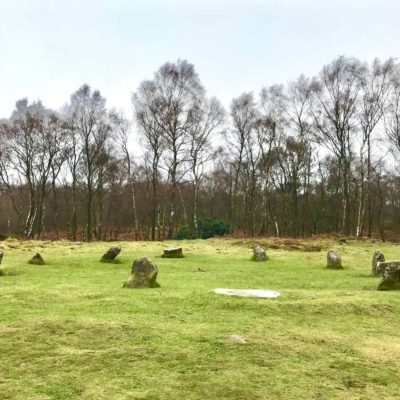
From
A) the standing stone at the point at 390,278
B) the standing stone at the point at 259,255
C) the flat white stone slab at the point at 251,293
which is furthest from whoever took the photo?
the standing stone at the point at 259,255

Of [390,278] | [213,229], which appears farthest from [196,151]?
[390,278]

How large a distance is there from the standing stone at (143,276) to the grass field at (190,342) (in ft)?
1.14

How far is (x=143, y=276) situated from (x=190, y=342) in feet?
17.5

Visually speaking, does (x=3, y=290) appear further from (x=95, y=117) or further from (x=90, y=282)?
(x=95, y=117)

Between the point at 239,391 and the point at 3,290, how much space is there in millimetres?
7947

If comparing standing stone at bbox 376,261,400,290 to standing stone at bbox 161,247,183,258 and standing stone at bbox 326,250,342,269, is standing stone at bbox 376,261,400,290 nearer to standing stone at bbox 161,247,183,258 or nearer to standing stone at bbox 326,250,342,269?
standing stone at bbox 326,250,342,269

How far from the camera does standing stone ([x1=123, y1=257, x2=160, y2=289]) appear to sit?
12203 mm

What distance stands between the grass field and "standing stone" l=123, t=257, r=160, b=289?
1.14 feet

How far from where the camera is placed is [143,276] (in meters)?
12.3

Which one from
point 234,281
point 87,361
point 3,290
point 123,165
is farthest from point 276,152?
point 87,361

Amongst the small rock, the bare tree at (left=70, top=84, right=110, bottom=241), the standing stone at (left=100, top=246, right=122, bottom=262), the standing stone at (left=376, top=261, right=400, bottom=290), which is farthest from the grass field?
the bare tree at (left=70, top=84, right=110, bottom=241)

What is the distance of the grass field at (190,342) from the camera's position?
5527mm

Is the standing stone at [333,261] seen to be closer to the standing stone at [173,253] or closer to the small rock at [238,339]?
the standing stone at [173,253]

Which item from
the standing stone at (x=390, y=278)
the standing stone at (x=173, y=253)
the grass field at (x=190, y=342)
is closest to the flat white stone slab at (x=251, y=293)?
the grass field at (x=190, y=342)
